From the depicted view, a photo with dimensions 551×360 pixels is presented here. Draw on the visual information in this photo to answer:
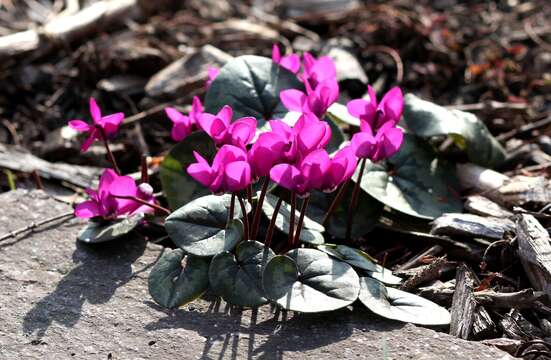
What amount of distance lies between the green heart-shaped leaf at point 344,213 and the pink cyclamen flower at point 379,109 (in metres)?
0.33

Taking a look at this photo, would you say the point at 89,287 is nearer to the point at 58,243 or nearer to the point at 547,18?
the point at 58,243

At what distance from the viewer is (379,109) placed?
235cm

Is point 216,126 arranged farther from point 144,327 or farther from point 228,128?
point 144,327

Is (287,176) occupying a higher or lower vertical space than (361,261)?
higher

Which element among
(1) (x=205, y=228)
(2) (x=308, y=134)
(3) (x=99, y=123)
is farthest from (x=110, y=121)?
(2) (x=308, y=134)

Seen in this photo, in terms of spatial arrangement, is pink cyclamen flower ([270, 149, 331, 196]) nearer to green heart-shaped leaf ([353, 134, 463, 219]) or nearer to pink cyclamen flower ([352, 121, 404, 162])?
pink cyclamen flower ([352, 121, 404, 162])

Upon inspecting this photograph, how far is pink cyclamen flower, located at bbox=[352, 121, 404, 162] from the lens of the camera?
7.14 ft

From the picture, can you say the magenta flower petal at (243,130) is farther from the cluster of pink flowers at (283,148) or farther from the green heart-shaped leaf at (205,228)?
the green heart-shaped leaf at (205,228)

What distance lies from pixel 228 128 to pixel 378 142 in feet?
1.39

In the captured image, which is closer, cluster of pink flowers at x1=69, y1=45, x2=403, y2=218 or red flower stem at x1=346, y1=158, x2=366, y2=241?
cluster of pink flowers at x1=69, y1=45, x2=403, y2=218

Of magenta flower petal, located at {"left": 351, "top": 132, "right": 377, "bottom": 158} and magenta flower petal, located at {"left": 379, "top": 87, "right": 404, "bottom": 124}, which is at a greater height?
magenta flower petal, located at {"left": 379, "top": 87, "right": 404, "bottom": 124}

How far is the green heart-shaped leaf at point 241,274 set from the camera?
2.08 metres

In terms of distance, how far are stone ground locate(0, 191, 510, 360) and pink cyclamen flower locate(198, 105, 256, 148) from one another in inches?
18.1

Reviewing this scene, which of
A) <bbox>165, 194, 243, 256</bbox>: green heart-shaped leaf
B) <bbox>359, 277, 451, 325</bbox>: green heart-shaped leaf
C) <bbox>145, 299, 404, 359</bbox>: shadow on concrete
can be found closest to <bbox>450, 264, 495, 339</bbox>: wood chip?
<bbox>359, 277, 451, 325</bbox>: green heart-shaped leaf
